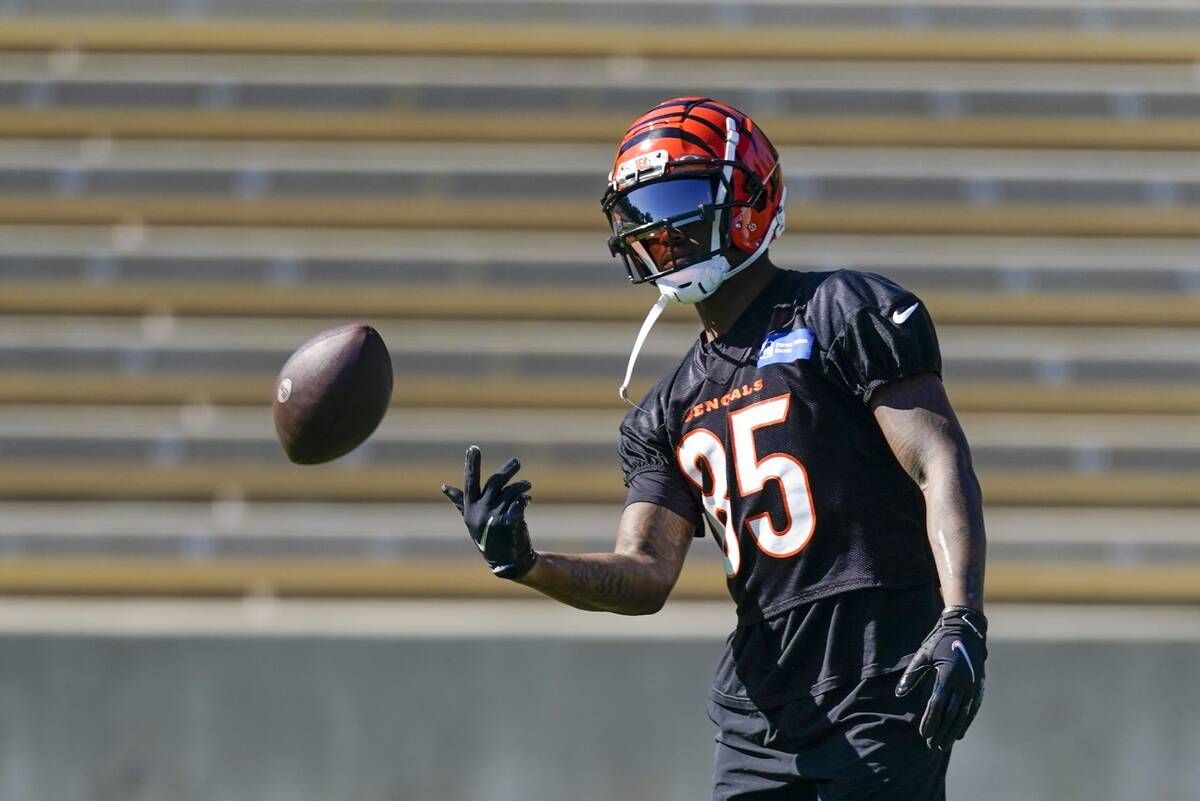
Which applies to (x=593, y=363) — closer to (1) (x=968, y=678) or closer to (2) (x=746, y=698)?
(2) (x=746, y=698)

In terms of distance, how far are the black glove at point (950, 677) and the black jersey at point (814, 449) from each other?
0.93 feet

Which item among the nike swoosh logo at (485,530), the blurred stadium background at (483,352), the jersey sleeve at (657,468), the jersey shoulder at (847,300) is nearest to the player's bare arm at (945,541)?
the jersey shoulder at (847,300)

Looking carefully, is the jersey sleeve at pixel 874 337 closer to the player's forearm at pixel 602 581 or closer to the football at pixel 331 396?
the player's forearm at pixel 602 581

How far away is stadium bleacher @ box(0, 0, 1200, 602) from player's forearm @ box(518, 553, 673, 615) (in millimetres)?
3233

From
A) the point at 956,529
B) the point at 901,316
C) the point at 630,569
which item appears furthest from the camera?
the point at 630,569

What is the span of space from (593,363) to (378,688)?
1.70 m

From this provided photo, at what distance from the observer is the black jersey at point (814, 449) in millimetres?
2311

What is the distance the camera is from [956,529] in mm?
2158

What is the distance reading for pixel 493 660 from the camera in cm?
525

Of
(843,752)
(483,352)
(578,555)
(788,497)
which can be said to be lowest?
(843,752)

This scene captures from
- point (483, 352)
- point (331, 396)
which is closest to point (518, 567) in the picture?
point (331, 396)

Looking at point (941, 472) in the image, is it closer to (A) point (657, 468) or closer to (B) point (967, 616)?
(B) point (967, 616)

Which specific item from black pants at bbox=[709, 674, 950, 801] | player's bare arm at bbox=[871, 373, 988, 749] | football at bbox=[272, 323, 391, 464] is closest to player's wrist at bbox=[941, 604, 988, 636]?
player's bare arm at bbox=[871, 373, 988, 749]

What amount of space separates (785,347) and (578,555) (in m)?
0.46
